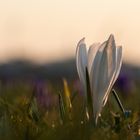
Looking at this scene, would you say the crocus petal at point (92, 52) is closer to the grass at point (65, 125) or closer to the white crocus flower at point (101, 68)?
the white crocus flower at point (101, 68)

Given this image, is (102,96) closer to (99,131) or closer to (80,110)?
(80,110)

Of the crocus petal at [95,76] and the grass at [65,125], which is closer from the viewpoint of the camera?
the grass at [65,125]

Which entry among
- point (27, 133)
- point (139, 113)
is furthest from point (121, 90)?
point (27, 133)

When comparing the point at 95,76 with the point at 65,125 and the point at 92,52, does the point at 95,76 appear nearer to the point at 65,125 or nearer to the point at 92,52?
the point at 92,52

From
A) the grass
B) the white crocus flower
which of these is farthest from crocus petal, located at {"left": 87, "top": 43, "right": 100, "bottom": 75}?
the grass

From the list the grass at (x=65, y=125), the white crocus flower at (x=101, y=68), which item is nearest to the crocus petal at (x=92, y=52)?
the white crocus flower at (x=101, y=68)

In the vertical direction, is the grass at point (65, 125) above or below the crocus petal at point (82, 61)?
below

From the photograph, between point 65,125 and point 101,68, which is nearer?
point 65,125

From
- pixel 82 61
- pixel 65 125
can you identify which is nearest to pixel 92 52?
pixel 82 61
